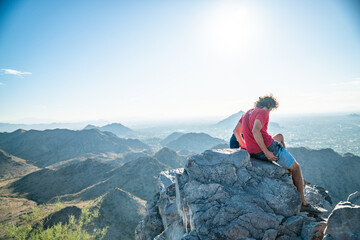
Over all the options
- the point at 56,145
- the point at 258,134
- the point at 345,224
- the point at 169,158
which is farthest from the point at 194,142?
the point at 345,224

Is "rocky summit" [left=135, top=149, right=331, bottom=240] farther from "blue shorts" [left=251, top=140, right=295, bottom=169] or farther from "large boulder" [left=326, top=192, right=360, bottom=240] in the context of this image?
"large boulder" [left=326, top=192, right=360, bottom=240]

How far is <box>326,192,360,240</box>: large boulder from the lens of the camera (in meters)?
3.88

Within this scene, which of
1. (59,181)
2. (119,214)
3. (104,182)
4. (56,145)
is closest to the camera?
(119,214)

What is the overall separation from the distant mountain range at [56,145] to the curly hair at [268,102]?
113 metres

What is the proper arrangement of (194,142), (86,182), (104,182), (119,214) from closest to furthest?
(119,214)
(104,182)
(86,182)
(194,142)

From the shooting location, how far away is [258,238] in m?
4.54

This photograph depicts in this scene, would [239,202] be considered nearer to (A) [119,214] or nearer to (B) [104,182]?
(A) [119,214]

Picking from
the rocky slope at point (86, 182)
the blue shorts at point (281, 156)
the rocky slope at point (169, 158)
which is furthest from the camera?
the rocky slope at point (169, 158)

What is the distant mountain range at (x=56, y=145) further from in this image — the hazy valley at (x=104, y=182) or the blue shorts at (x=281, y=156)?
the blue shorts at (x=281, y=156)

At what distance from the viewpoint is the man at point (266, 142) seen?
218 inches

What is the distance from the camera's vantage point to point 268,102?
582 centimetres

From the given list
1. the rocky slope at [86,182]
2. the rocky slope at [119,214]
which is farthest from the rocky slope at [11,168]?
the rocky slope at [119,214]

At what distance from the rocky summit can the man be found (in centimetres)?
28

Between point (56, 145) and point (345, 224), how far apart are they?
138335 millimetres
